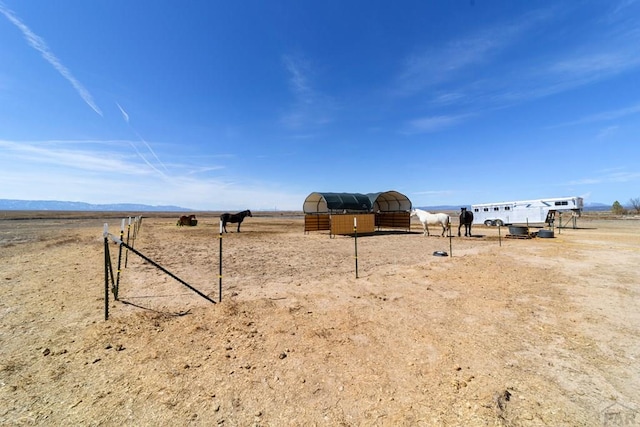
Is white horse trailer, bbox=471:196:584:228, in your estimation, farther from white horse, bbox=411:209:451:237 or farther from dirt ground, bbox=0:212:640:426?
dirt ground, bbox=0:212:640:426

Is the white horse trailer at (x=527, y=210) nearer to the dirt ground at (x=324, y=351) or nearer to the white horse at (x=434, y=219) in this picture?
the white horse at (x=434, y=219)

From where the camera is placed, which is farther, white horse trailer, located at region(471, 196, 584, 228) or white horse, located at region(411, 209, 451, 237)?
white horse trailer, located at region(471, 196, 584, 228)

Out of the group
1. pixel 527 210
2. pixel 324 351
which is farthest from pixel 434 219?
pixel 324 351

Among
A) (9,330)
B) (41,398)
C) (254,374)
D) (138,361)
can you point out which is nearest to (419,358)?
(254,374)

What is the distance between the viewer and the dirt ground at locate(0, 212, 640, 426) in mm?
3244

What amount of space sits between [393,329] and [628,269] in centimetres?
1037

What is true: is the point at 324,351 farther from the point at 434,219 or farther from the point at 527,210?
the point at 527,210

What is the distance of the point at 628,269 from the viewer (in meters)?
9.83

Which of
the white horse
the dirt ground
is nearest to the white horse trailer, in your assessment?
the white horse

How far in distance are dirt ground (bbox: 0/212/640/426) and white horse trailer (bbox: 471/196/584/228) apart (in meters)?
25.2

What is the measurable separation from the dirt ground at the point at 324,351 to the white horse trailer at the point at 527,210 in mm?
25165

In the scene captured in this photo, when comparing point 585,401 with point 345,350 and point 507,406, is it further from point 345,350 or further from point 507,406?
point 345,350

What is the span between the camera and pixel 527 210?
105 ft

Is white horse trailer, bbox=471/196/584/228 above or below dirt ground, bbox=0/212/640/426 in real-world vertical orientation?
above
